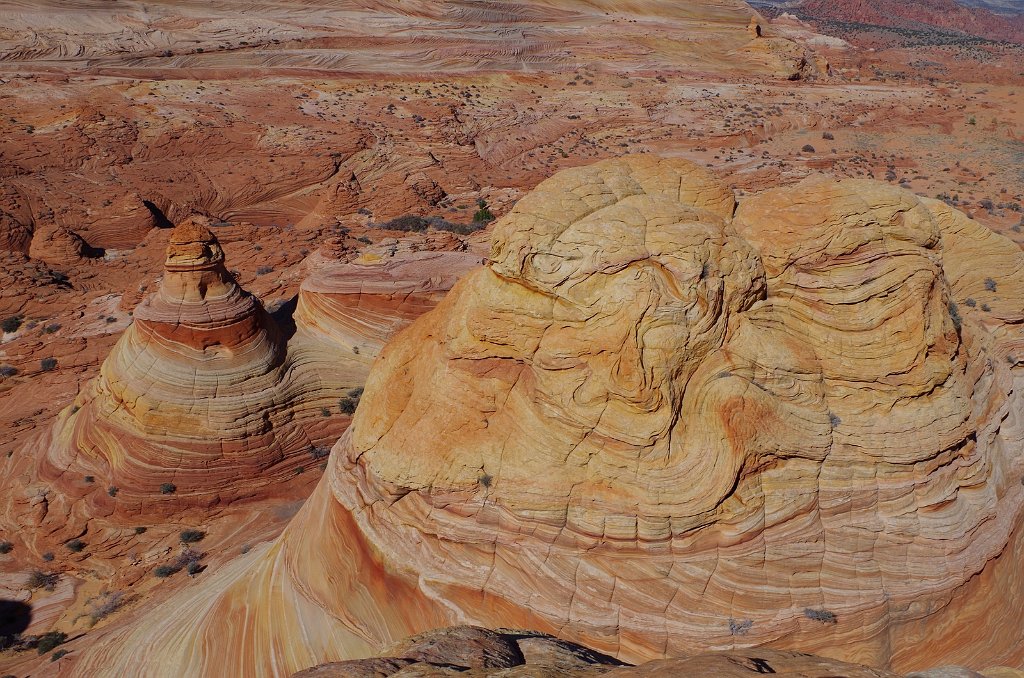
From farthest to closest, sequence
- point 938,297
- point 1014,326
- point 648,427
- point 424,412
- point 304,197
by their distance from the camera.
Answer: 1. point 304,197
2. point 1014,326
3. point 424,412
4. point 938,297
5. point 648,427

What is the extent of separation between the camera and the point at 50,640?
1164 centimetres

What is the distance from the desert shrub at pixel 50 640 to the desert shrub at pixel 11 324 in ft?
47.2

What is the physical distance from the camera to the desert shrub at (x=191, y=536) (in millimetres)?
14095

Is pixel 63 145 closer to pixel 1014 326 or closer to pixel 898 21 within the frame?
pixel 1014 326

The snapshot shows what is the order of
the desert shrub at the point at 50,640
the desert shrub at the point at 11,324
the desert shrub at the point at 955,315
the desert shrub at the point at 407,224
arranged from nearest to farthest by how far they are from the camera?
1. the desert shrub at the point at 955,315
2. the desert shrub at the point at 50,640
3. the desert shrub at the point at 11,324
4. the desert shrub at the point at 407,224

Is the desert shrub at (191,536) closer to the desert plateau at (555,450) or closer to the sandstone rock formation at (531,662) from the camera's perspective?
the desert plateau at (555,450)

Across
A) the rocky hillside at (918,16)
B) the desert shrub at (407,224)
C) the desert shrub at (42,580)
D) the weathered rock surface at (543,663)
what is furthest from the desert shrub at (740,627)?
the rocky hillside at (918,16)

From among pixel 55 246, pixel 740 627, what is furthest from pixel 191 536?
pixel 55 246

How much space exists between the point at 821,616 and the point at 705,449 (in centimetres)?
209

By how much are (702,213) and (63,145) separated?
3581 cm

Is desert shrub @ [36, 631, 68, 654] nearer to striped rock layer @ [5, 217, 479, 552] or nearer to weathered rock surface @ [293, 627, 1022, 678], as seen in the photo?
striped rock layer @ [5, 217, 479, 552]

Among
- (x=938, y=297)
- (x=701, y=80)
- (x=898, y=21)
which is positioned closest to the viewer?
(x=938, y=297)

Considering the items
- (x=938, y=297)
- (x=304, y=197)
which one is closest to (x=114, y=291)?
(x=304, y=197)

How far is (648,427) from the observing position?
6.44 m
